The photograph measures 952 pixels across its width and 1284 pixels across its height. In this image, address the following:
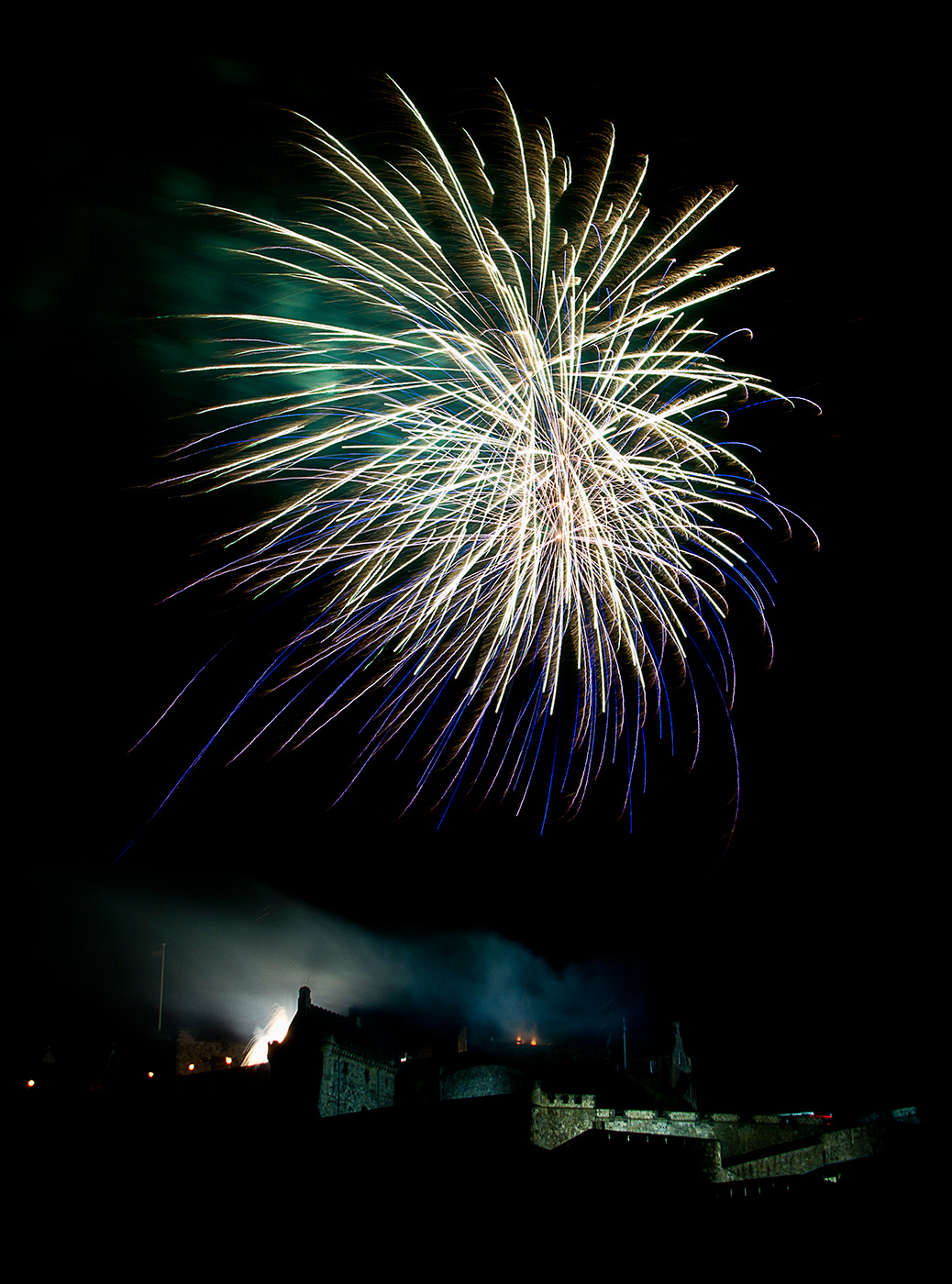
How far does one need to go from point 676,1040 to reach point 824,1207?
26.9 metres

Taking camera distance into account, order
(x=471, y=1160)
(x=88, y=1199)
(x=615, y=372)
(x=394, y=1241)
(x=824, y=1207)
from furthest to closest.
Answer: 1. (x=88, y=1199)
2. (x=471, y=1160)
3. (x=394, y=1241)
4. (x=824, y=1207)
5. (x=615, y=372)

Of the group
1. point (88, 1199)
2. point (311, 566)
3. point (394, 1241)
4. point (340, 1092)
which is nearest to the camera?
point (311, 566)

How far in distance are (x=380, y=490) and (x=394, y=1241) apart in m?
13.7

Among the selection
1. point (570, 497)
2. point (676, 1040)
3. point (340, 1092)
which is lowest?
point (340, 1092)

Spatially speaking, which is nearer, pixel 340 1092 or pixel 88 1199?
pixel 88 1199

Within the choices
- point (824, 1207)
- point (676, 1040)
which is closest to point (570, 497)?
point (824, 1207)

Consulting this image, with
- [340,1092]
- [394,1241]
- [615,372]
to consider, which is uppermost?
[615,372]

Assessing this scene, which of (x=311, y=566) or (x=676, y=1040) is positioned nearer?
(x=311, y=566)

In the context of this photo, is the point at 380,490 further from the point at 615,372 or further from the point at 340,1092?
the point at 340,1092

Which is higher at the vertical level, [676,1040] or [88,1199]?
[676,1040]

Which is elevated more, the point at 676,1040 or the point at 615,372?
the point at 615,372

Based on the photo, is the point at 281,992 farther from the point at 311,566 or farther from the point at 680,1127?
the point at 311,566

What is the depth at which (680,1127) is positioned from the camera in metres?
22.1

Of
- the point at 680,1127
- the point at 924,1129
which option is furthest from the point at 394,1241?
the point at 924,1129
